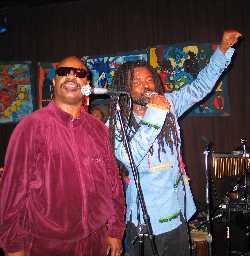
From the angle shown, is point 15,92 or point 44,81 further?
point 15,92

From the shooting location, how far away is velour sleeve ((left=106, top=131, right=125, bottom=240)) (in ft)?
8.55

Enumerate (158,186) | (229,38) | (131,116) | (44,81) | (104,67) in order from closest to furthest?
(158,186) → (131,116) → (229,38) → (104,67) → (44,81)

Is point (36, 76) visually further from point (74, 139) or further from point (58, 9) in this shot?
point (74, 139)

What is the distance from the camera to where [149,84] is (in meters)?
3.04

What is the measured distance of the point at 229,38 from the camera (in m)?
3.02

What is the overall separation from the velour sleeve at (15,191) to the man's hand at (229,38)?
1.85 meters

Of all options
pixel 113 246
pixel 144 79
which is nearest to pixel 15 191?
pixel 113 246

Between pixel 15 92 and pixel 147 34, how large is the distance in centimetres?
350

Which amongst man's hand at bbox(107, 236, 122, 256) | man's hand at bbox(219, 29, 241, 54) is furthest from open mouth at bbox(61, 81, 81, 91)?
man's hand at bbox(219, 29, 241, 54)

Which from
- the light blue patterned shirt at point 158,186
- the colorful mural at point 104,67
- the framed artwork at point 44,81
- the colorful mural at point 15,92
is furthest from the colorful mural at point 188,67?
the light blue patterned shirt at point 158,186

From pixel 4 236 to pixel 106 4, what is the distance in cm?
645

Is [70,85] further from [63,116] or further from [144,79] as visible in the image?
[144,79]

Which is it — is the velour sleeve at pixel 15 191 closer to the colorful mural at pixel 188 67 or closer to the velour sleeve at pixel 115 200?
the velour sleeve at pixel 115 200

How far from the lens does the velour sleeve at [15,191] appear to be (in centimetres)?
215
